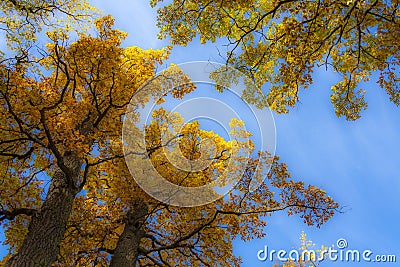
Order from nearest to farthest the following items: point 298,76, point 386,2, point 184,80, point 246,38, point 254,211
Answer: point 386,2 < point 298,76 < point 246,38 < point 254,211 < point 184,80

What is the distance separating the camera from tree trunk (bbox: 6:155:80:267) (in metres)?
5.51

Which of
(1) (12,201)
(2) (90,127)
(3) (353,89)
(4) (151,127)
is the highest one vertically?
(3) (353,89)

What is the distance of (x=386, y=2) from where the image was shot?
487 centimetres

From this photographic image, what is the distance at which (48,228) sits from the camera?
5.91 m

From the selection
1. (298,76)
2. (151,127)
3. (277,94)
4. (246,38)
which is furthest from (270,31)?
(151,127)

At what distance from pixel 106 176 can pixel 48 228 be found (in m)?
3.84

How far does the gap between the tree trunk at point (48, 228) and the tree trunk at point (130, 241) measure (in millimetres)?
1951

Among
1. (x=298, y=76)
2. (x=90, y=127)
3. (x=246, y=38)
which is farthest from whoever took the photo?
(x=90, y=127)

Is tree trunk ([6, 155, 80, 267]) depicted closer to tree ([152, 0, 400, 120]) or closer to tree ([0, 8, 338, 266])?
tree ([0, 8, 338, 266])

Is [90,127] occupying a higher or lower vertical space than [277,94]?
lower

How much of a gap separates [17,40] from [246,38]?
17.5 ft

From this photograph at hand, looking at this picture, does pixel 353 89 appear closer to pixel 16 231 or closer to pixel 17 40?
pixel 17 40

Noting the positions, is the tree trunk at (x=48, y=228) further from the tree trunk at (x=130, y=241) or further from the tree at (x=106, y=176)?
the tree trunk at (x=130, y=241)

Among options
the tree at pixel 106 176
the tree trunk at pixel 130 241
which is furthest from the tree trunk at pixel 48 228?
the tree trunk at pixel 130 241
